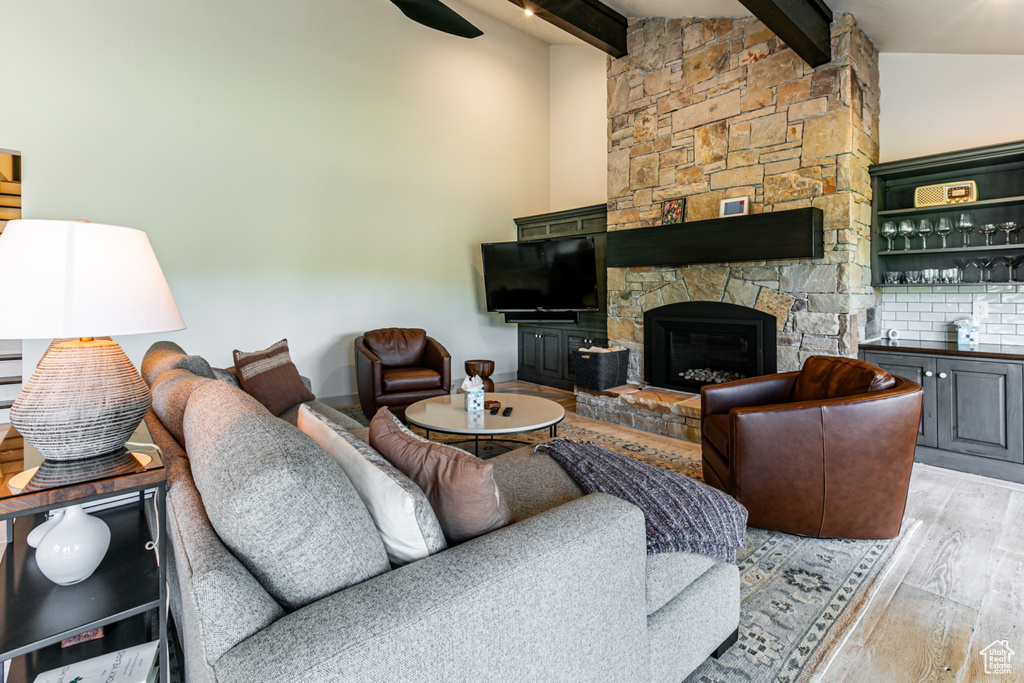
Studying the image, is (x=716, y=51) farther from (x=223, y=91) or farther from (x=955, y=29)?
(x=223, y=91)

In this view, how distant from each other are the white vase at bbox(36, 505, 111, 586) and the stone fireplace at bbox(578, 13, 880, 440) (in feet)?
11.8

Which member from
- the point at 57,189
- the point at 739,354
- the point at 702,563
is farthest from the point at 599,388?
the point at 57,189

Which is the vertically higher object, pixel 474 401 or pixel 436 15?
pixel 436 15

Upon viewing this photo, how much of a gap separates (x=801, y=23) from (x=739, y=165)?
1.04m

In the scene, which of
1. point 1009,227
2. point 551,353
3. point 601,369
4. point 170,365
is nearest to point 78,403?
point 170,365

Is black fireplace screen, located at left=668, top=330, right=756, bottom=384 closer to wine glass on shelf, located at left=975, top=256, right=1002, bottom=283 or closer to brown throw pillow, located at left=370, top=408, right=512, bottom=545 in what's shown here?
wine glass on shelf, located at left=975, top=256, right=1002, bottom=283

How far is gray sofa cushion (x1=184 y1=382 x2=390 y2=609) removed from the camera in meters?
0.90

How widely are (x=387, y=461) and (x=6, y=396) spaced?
4921 mm

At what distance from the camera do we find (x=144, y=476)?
47.8 inches

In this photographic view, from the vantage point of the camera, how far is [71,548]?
4.10 feet

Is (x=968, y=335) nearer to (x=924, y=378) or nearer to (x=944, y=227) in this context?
(x=924, y=378)

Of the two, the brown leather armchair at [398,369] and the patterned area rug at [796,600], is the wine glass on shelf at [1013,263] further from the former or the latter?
the brown leather armchair at [398,369]

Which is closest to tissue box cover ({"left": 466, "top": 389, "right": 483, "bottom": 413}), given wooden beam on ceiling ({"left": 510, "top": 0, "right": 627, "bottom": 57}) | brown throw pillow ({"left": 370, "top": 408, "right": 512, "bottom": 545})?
brown throw pillow ({"left": 370, "top": 408, "right": 512, "bottom": 545})

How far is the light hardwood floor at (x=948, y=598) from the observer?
5.26ft
